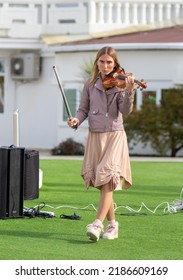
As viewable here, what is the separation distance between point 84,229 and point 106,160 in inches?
46.9

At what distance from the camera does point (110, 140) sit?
34.6 feet

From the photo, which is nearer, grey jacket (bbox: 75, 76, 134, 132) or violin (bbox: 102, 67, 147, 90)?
violin (bbox: 102, 67, 147, 90)

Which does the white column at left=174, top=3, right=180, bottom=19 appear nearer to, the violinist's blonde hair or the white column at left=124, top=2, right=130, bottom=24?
the white column at left=124, top=2, right=130, bottom=24

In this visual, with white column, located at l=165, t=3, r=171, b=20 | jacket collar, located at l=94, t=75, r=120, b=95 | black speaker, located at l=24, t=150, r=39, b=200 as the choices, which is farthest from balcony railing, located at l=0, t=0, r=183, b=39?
jacket collar, located at l=94, t=75, r=120, b=95

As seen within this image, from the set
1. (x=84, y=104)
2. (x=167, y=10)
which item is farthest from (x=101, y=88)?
(x=167, y=10)

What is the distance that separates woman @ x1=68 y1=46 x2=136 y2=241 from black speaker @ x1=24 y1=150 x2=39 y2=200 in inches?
101

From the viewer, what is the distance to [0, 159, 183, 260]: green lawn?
31.6ft

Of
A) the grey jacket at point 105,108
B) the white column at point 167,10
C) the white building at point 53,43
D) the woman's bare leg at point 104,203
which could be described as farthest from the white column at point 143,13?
the woman's bare leg at point 104,203

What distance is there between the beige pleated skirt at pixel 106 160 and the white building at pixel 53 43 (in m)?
17.1

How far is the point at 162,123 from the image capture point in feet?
86.6

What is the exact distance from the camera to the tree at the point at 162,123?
2636 centimetres

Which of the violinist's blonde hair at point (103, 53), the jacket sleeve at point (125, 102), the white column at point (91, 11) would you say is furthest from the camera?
the white column at point (91, 11)

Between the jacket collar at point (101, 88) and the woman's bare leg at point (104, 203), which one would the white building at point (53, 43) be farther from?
the woman's bare leg at point (104, 203)
